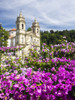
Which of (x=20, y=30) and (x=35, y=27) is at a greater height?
(x=35, y=27)

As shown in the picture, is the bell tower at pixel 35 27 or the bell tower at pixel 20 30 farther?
the bell tower at pixel 35 27

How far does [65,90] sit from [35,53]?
3.02m

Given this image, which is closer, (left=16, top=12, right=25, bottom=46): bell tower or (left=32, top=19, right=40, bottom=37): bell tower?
(left=16, top=12, right=25, bottom=46): bell tower

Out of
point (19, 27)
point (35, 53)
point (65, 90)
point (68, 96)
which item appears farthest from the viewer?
point (19, 27)

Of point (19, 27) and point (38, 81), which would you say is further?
point (19, 27)

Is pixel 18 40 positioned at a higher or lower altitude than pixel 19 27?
lower

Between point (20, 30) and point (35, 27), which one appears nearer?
point (20, 30)

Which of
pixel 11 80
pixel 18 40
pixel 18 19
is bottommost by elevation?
pixel 11 80

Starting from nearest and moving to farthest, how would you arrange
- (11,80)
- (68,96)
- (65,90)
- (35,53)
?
1. (65,90)
2. (68,96)
3. (11,80)
4. (35,53)

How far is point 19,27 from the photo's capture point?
30.5m

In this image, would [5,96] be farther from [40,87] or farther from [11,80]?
[40,87]

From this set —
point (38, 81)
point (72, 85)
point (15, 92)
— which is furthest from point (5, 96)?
point (72, 85)

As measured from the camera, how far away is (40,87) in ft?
6.52

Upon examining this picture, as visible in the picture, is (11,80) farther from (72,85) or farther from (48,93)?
(72,85)
